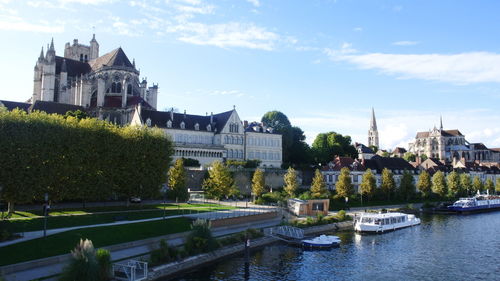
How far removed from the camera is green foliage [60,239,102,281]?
21078 millimetres

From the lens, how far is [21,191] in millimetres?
36219

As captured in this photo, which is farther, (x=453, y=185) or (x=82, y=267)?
(x=453, y=185)

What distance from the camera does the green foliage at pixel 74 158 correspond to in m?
36.4

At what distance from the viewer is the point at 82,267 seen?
21.2 m

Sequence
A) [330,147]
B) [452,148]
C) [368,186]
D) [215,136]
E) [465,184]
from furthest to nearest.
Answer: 1. [452,148]
2. [330,147]
3. [465,184]
4. [215,136]
5. [368,186]

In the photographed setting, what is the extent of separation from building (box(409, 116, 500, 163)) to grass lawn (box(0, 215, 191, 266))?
15421 centimetres

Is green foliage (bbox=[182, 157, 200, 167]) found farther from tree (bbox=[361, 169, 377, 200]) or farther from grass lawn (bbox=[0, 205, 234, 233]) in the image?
tree (bbox=[361, 169, 377, 200])

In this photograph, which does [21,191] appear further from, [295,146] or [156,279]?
[295,146]

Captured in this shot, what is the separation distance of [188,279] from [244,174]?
40.8m

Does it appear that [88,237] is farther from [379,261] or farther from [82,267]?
[379,261]

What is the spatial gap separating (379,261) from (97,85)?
70.4m

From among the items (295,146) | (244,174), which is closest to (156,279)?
(244,174)

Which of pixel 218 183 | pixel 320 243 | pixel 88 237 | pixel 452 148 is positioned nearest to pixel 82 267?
pixel 88 237

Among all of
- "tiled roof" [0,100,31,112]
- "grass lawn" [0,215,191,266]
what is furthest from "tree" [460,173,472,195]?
"tiled roof" [0,100,31,112]
